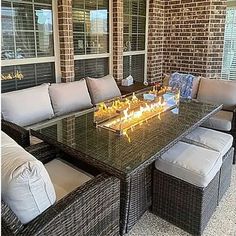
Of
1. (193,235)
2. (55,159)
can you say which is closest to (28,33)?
(55,159)

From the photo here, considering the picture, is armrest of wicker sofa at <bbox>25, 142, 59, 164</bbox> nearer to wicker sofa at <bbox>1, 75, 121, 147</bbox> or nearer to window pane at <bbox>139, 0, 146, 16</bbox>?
wicker sofa at <bbox>1, 75, 121, 147</bbox>

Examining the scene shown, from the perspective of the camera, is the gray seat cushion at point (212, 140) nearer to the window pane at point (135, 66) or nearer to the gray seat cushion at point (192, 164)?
the gray seat cushion at point (192, 164)

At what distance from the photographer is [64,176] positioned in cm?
183

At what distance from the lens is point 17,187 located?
3.80ft

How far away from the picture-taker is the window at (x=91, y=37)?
140 inches

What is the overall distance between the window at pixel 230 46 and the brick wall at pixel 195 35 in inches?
20.4

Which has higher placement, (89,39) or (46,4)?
(46,4)

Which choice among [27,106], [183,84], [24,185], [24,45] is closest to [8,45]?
[24,45]

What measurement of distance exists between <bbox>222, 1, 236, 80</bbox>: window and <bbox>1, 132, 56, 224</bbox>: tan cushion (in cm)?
472

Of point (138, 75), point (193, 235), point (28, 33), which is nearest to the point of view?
point (193, 235)

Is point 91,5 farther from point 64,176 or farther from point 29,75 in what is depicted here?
point 64,176

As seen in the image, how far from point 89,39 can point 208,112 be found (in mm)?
2042

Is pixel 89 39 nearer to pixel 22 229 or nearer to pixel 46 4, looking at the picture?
pixel 46 4

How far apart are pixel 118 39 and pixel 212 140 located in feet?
7.67
